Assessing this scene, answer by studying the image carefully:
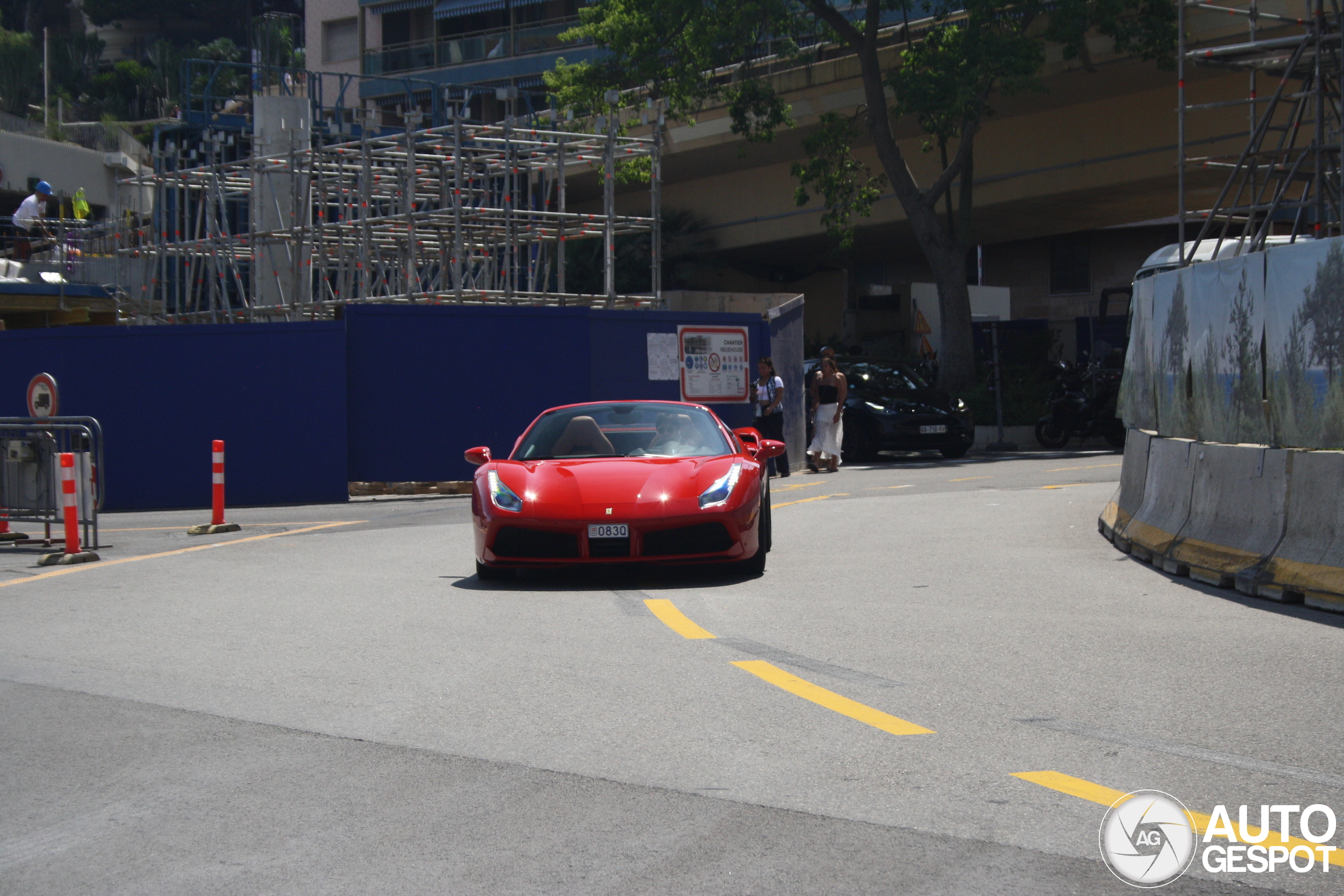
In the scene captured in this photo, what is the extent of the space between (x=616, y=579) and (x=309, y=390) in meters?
9.25

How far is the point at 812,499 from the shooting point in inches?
663

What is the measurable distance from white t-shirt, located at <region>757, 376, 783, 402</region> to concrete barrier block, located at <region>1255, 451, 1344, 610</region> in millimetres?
11271

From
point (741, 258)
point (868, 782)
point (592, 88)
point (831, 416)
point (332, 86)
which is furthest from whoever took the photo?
point (332, 86)

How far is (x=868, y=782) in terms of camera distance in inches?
186

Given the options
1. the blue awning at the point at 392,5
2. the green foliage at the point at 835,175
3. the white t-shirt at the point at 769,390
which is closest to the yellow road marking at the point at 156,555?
the white t-shirt at the point at 769,390

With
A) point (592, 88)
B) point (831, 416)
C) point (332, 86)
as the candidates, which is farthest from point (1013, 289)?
point (332, 86)

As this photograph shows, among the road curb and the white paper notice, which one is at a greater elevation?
the white paper notice

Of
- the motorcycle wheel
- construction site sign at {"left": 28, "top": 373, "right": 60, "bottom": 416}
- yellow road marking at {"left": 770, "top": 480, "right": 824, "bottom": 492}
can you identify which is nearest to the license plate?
construction site sign at {"left": 28, "top": 373, "right": 60, "bottom": 416}

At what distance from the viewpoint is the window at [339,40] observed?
6397 centimetres

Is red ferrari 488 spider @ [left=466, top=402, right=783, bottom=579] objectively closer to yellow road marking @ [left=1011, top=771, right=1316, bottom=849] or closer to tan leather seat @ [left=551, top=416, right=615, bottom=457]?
tan leather seat @ [left=551, top=416, right=615, bottom=457]

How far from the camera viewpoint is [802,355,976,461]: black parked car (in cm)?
2400

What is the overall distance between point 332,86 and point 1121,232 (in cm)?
3628

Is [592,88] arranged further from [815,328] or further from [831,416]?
[815,328]
